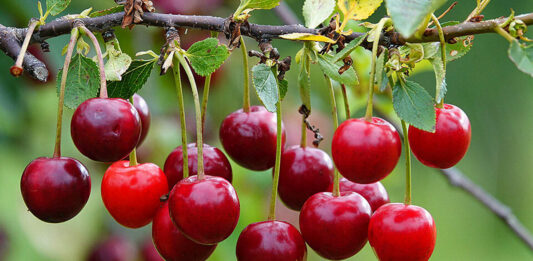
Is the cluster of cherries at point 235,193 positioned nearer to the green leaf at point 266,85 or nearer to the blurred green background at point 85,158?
the green leaf at point 266,85

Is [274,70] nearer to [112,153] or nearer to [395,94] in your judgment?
[395,94]

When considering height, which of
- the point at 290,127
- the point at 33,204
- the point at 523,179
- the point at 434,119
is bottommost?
the point at 523,179

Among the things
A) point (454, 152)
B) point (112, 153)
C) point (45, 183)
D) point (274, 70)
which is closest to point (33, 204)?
point (45, 183)

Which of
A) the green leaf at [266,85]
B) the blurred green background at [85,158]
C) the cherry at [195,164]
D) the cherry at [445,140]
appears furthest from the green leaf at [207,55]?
the blurred green background at [85,158]

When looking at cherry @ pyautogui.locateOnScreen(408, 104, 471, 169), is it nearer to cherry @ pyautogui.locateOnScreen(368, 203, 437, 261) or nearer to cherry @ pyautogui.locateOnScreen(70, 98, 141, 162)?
cherry @ pyautogui.locateOnScreen(368, 203, 437, 261)

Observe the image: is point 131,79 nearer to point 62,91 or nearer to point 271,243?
point 62,91

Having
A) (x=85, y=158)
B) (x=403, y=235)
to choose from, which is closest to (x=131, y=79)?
(x=403, y=235)
